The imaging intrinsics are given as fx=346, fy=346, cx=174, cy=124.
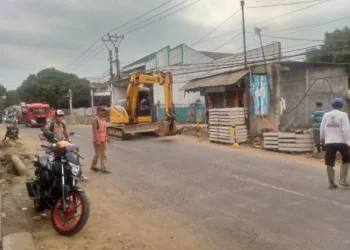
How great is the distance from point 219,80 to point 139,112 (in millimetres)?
4838

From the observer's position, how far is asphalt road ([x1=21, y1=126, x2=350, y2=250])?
468cm

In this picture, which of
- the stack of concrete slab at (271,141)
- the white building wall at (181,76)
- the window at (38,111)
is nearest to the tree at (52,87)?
the window at (38,111)

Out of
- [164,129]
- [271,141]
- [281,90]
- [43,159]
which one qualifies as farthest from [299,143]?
[43,159]

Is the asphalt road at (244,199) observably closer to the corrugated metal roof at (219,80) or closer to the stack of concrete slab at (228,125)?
the stack of concrete slab at (228,125)

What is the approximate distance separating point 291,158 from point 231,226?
22.4 ft

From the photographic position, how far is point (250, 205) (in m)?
6.09

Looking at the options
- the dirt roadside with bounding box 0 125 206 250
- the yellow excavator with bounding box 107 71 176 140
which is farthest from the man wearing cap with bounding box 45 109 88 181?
the yellow excavator with bounding box 107 71 176 140

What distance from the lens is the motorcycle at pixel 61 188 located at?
490 centimetres

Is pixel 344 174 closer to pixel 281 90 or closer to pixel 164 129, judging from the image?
pixel 281 90

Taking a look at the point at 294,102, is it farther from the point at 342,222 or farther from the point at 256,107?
the point at 342,222

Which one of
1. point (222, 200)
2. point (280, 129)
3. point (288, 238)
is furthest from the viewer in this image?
point (280, 129)

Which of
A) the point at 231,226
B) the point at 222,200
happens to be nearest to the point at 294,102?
the point at 222,200

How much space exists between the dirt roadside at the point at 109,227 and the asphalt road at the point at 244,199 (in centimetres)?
25

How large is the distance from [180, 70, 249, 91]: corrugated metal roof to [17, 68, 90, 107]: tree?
107ft
